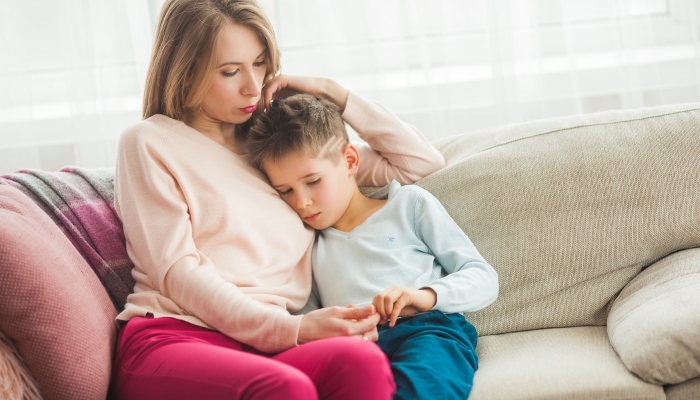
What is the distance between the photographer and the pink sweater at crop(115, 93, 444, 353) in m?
1.30

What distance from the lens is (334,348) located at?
1142 millimetres

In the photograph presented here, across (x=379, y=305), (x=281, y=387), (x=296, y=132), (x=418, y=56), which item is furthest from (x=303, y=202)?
(x=418, y=56)

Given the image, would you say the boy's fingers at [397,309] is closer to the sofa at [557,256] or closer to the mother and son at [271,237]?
the mother and son at [271,237]

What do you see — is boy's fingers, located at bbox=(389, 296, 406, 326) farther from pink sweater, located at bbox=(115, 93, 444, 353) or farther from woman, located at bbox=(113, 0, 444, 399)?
pink sweater, located at bbox=(115, 93, 444, 353)

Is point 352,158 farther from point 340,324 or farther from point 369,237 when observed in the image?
point 340,324

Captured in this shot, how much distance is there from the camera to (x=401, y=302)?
129 cm

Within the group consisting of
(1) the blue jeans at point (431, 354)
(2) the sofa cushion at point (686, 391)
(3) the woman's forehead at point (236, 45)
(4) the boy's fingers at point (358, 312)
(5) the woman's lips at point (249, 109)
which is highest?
(3) the woman's forehead at point (236, 45)

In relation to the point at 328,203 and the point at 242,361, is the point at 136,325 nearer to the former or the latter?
the point at 242,361

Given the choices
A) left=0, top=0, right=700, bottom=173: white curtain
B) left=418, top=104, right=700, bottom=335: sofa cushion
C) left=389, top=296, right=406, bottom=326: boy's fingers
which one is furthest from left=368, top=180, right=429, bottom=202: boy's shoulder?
left=0, top=0, right=700, bottom=173: white curtain

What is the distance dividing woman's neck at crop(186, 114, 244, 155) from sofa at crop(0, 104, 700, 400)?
281 mm

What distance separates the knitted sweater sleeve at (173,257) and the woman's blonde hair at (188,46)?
0.12 meters

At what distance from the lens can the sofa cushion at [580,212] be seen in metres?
1.56

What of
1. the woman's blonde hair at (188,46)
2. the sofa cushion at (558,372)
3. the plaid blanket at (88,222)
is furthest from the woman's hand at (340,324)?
the woman's blonde hair at (188,46)

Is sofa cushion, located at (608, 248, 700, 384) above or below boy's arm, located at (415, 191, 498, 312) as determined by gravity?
below
